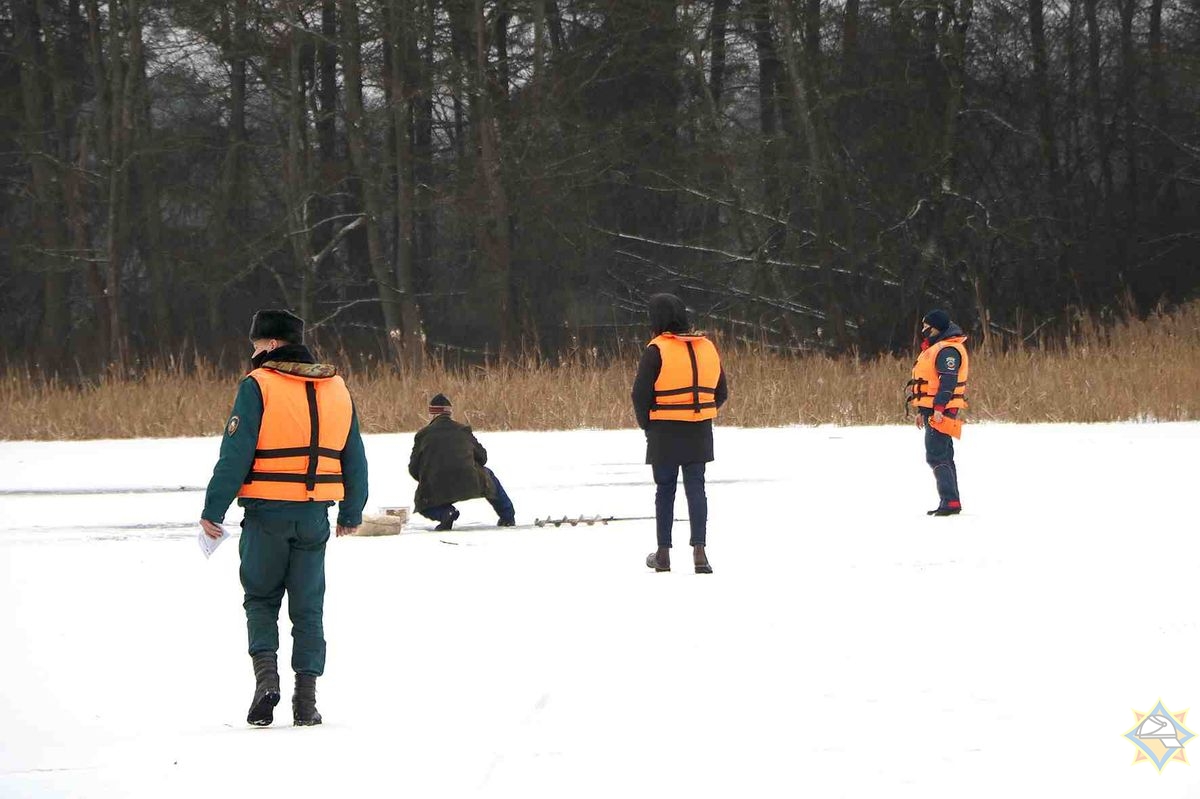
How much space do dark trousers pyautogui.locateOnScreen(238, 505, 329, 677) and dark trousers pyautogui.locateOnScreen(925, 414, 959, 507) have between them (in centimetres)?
673

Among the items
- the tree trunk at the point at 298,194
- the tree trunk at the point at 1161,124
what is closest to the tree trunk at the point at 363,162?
the tree trunk at the point at 298,194

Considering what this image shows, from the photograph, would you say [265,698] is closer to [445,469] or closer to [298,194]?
[445,469]

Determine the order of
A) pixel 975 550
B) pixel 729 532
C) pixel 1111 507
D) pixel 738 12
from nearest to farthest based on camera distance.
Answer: pixel 975 550 → pixel 729 532 → pixel 1111 507 → pixel 738 12

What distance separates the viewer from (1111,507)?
1250 cm

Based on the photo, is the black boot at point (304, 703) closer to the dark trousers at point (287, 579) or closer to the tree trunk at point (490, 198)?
the dark trousers at point (287, 579)

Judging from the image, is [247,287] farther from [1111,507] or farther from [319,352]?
[1111,507]

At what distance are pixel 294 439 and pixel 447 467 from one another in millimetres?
6115

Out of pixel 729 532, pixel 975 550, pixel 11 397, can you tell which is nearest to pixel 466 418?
pixel 11 397

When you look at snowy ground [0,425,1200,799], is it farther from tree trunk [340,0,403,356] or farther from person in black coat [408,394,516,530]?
tree trunk [340,0,403,356]

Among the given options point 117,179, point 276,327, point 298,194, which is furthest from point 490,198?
point 276,327

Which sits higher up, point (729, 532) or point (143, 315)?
point (143, 315)

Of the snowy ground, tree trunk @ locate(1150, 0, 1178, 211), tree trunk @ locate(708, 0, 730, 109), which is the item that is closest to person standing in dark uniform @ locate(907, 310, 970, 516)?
the snowy ground

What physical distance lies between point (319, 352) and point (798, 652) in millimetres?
27636

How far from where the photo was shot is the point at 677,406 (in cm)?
942
